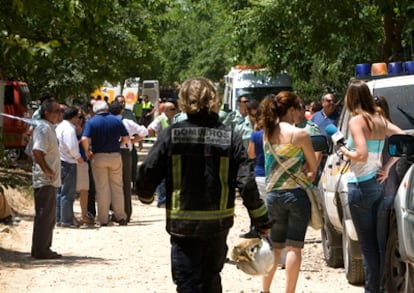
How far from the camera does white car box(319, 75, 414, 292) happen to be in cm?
773

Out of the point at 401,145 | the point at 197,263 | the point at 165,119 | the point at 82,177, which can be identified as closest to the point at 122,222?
the point at 82,177

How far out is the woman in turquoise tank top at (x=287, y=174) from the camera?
8695 mm

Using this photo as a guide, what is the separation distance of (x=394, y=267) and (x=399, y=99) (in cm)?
220

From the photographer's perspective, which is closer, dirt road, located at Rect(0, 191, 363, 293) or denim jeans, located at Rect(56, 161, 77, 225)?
dirt road, located at Rect(0, 191, 363, 293)

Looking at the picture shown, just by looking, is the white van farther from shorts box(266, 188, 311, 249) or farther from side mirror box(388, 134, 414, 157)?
side mirror box(388, 134, 414, 157)

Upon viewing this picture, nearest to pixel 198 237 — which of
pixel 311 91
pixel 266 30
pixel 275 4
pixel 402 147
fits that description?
pixel 402 147

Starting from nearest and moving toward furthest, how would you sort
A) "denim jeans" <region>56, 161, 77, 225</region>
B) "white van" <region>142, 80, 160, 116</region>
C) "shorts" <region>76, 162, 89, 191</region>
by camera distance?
"denim jeans" <region>56, 161, 77, 225</region> < "shorts" <region>76, 162, 89, 191</region> < "white van" <region>142, 80, 160, 116</region>

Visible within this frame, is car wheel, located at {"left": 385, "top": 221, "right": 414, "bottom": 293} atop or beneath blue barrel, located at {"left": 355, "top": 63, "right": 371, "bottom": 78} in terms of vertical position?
beneath

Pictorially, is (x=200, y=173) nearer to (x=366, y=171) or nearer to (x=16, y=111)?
(x=366, y=171)

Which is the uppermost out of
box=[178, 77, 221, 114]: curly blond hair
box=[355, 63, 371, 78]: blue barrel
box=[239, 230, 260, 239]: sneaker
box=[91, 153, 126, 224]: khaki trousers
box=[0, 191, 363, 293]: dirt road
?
box=[355, 63, 371, 78]: blue barrel

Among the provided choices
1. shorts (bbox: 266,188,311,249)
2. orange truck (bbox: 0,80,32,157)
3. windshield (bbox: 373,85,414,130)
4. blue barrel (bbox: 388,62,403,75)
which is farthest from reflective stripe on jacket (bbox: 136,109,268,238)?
orange truck (bbox: 0,80,32,157)

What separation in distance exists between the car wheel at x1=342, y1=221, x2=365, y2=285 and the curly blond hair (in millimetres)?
3202

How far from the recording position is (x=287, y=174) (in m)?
8.72

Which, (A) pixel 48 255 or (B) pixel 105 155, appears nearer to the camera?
(A) pixel 48 255
